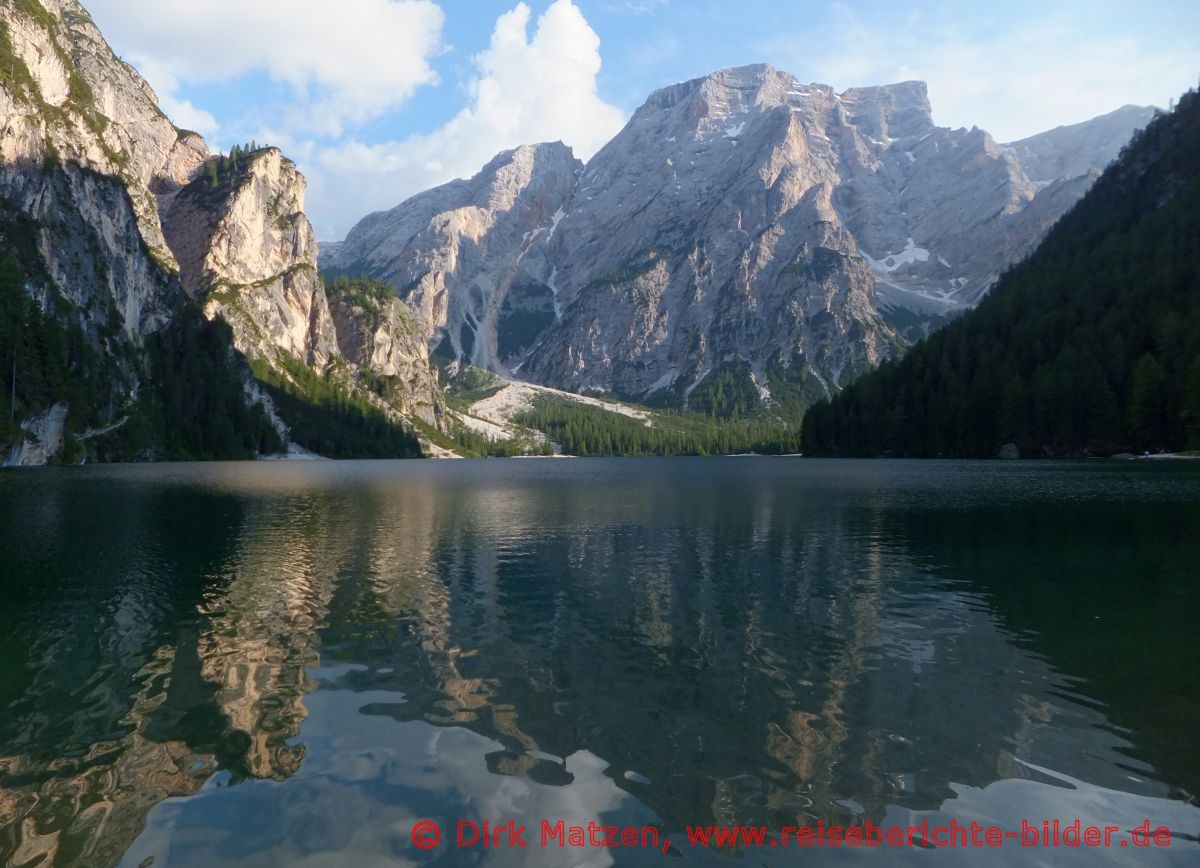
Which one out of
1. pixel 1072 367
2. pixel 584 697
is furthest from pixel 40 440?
pixel 1072 367

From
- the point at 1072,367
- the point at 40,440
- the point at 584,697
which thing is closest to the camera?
the point at 584,697

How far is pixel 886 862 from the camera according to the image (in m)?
10.2

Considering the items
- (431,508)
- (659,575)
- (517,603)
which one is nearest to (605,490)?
(431,508)

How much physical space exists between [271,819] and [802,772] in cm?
980

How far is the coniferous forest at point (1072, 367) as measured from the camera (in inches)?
4961

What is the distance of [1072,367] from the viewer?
14338 centimetres

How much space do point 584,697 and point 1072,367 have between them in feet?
542

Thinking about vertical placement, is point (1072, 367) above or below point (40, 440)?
above

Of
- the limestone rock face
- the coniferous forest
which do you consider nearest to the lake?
the limestone rock face

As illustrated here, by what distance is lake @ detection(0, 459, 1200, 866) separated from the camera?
11375 mm

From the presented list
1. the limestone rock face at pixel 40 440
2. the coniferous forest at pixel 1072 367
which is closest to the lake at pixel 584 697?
the limestone rock face at pixel 40 440

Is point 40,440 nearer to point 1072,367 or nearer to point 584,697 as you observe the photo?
point 584,697

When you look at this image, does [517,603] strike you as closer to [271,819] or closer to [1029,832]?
[271,819]

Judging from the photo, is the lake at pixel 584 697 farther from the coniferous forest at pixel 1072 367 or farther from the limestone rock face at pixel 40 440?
the coniferous forest at pixel 1072 367
